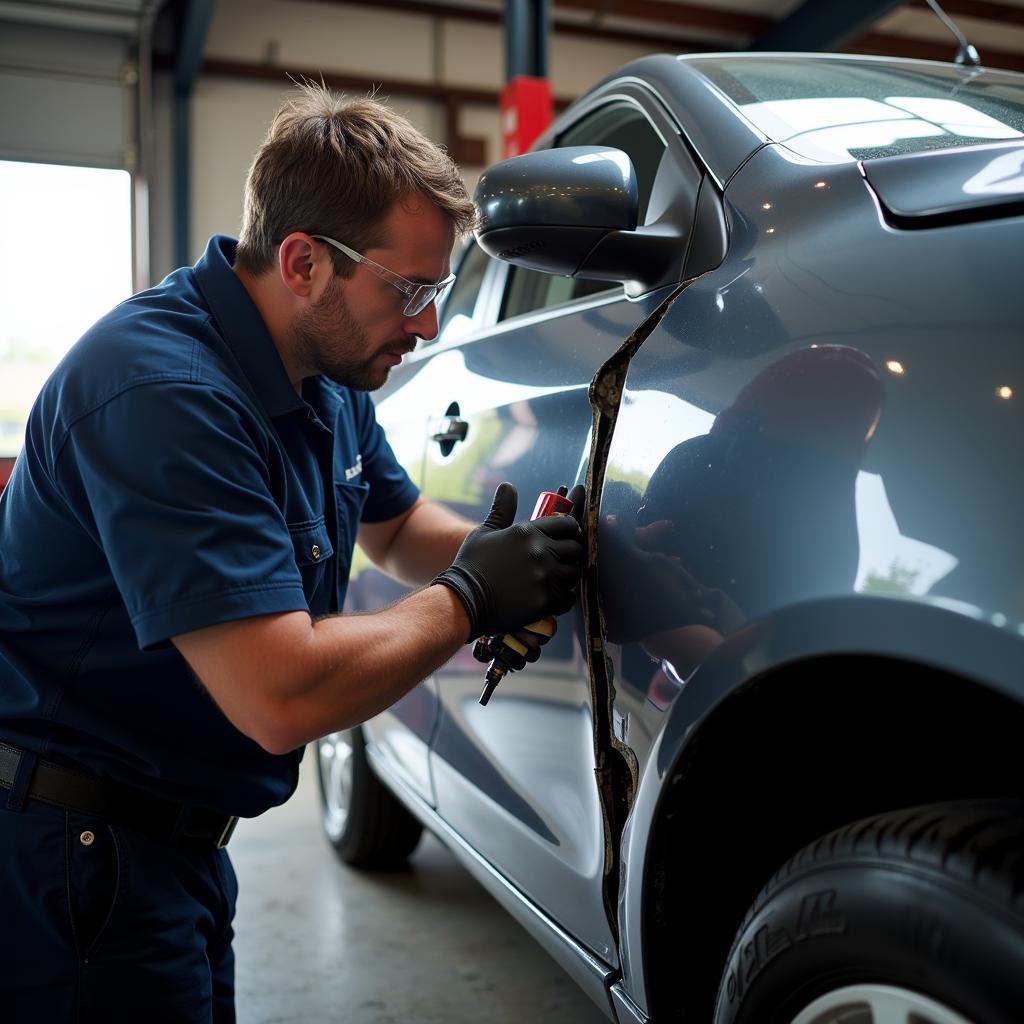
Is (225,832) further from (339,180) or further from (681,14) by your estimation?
(681,14)

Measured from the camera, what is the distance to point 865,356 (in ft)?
2.56

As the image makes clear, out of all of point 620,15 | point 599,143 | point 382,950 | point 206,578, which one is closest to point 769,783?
point 206,578

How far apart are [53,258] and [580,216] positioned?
23.2ft

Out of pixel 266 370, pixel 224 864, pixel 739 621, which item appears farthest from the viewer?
pixel 224 864

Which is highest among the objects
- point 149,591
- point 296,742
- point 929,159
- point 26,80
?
point 26,80

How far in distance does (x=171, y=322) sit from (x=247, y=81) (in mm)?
7786

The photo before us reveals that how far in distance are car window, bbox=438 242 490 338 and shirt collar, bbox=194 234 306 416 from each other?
70cm

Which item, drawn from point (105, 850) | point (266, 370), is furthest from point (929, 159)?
point (105, 850)

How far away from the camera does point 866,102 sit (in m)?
1.28

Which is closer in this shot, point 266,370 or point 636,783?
point 636,783

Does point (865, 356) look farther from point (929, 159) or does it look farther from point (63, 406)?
point (63, 406)

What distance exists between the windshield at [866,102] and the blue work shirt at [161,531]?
24.8 inches

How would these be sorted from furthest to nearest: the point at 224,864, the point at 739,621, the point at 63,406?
the point at 224,864, the point at 63,406, the point at 739,621

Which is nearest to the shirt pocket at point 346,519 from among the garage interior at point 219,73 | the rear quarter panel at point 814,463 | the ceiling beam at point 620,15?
the rear quarter panel at point 814,463
